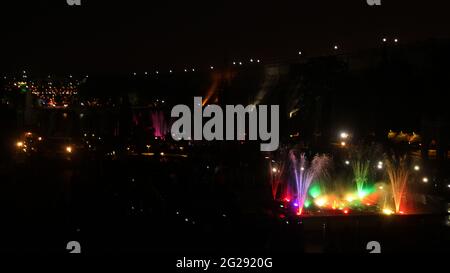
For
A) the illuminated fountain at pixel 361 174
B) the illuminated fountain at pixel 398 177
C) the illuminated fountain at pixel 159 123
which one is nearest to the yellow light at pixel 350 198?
the illuminated fountain at pixel 361 174

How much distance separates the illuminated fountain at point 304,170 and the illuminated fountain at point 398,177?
196 centimetres

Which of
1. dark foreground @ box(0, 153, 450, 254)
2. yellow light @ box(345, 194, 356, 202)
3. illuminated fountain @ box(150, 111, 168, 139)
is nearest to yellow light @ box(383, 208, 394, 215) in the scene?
yellow light @ box(345, 194, 356, 202)

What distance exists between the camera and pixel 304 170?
1670 cm

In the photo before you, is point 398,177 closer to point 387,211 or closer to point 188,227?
point 387,211

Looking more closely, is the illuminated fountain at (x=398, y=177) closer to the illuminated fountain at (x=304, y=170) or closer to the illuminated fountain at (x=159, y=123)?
the illuminated fountain at (x=304, y=170)

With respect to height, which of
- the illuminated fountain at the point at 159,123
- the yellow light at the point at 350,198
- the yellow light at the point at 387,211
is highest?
the illuminated fountain at the point at 159,123

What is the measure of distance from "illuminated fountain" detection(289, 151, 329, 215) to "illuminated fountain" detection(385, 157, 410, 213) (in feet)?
6.43

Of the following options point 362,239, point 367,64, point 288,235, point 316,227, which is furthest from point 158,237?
point 367,64

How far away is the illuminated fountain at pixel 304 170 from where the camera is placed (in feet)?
46.3

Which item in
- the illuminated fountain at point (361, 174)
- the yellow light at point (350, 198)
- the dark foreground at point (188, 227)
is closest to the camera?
the dark foreground at point (188, 227)

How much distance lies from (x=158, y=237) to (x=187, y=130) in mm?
26230

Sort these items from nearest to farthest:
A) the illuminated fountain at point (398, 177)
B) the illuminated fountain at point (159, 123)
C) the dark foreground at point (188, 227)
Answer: the dark foreground at point (188, 227) → the illuminated fountain at point (398, 177) → the illuminated fountain at point (159, 123)

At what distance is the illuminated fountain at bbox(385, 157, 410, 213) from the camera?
42.6 feet

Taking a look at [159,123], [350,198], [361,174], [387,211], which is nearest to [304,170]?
[361,174]
